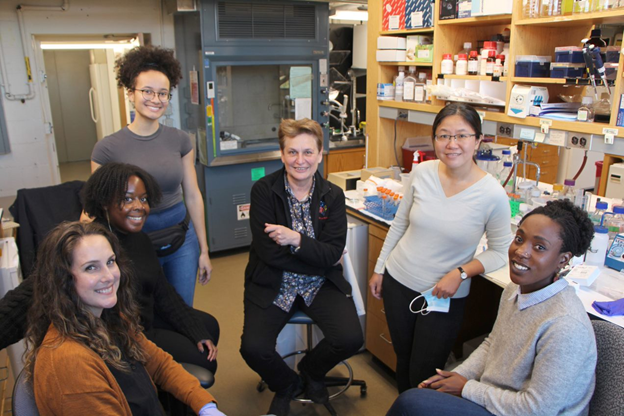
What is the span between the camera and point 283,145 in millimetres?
2084

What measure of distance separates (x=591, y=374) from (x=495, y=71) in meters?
1.66

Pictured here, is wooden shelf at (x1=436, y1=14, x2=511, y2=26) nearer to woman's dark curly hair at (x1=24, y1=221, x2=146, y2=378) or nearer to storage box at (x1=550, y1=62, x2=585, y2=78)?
storage box at (x1=550, y1=62, x2=585, y2=78)

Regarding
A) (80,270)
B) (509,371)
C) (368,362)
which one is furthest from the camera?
(368,362)

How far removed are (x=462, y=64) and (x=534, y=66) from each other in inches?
18.1

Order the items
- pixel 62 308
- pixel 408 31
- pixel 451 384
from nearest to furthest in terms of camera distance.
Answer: pixel 62 308 < pixel 451 384 < pixel 408 31

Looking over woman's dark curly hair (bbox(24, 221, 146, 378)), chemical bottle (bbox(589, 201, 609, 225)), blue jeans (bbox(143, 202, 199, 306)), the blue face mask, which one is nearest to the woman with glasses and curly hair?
blue jeans (bbox(143, 202, 199, 306))

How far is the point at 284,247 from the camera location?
205cm

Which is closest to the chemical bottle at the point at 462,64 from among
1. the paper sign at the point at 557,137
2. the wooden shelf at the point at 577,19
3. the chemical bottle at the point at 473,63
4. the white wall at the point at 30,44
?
the chemical bottle at the point at 473,63

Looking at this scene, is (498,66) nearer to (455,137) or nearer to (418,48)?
(418,48)

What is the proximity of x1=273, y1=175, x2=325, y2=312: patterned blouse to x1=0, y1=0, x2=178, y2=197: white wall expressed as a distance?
262 centimetres

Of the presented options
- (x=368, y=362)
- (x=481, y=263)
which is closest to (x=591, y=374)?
(x=481, y=263)

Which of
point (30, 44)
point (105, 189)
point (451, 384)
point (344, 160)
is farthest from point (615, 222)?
point (30, 44)

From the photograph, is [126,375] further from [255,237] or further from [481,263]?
[481,263]

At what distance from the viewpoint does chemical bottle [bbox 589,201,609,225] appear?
90.1 inches
